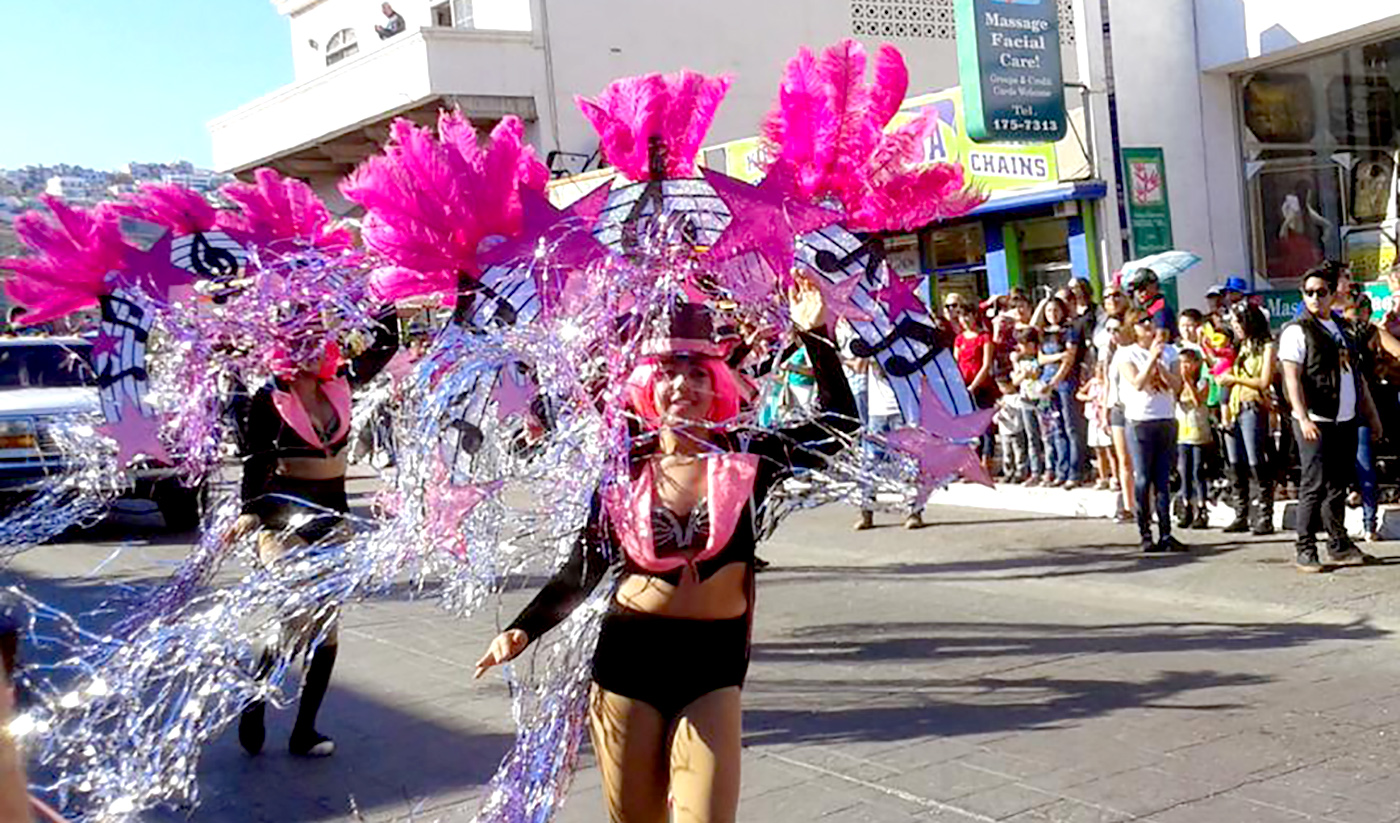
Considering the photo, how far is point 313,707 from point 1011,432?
26.0 ft

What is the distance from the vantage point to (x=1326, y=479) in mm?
8609

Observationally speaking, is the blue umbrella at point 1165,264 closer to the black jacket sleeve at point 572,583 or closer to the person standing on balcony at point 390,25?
the black jacket sleeve at point 572,583

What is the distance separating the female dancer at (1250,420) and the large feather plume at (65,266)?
731 centimetres

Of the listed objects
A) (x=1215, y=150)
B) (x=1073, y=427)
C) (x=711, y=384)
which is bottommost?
(x=1073, y=427)

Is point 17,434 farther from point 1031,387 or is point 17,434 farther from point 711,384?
point 711,384

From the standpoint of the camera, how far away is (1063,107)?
1431 centimetres

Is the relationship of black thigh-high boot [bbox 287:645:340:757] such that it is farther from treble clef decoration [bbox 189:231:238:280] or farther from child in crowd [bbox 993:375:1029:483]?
child in crowd [bbox 993:375:1029:483]

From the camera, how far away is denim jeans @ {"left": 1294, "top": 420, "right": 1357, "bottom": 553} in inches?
338

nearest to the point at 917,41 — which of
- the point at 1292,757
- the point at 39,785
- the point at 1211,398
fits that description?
the point at 1211,398

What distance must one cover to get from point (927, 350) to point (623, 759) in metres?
1.28

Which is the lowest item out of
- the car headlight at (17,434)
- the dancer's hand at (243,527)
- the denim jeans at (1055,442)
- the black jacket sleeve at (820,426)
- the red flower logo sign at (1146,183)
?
the denim jeans at (1055,442)

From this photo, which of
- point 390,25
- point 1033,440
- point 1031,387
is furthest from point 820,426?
point 390,25

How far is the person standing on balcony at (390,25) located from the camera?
25078mm

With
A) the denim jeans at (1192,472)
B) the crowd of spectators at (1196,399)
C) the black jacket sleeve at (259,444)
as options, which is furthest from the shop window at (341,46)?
the black jacket sleeve at (259,444)
